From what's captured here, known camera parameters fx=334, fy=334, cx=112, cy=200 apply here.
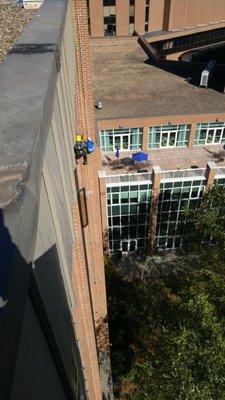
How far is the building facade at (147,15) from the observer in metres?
41.8

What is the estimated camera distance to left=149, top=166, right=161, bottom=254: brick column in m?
21.7

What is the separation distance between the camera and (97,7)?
136 ft

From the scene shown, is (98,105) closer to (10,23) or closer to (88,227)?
(88,227)

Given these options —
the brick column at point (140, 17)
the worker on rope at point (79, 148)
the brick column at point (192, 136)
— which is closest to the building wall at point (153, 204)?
the brick column at point (192, 136)

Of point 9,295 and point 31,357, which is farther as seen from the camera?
point 31,357

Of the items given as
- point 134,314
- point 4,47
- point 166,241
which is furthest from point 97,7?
point 4,47

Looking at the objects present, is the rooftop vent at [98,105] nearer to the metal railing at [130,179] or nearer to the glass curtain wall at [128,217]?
the metal railing at [130,179]

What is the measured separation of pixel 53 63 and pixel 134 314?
640 inches

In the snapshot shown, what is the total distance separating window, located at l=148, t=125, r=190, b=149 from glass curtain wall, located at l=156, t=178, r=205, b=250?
6.13 metres

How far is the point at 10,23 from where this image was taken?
6.99 m

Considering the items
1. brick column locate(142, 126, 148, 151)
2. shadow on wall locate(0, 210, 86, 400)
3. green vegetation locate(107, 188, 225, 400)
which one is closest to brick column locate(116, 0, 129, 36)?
brick column locate(142, 126, 148, 151)

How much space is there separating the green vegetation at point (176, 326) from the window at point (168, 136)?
772cm

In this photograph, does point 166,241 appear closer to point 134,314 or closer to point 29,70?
point 134,314

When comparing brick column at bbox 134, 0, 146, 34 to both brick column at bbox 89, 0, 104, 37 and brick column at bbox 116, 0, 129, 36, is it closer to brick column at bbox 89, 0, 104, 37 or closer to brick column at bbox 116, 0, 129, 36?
brick column at bbox 116, 0, 129, 36
